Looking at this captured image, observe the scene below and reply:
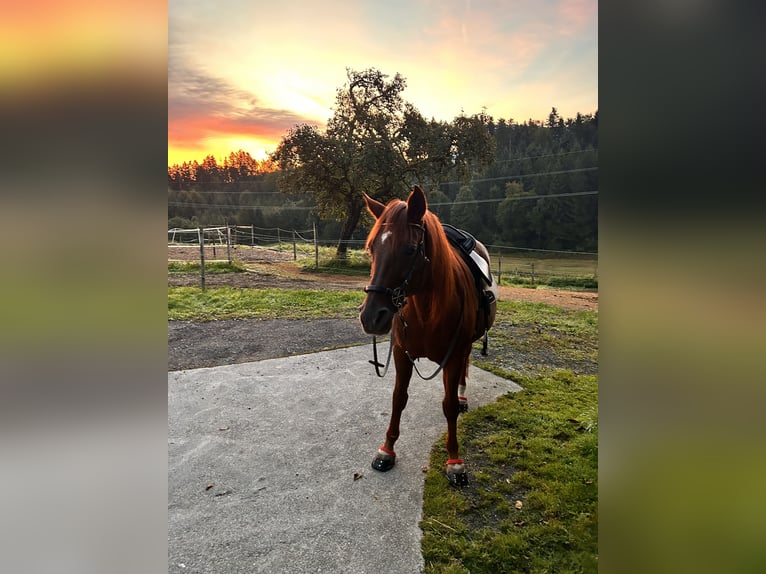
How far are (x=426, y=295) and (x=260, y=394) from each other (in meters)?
2.36

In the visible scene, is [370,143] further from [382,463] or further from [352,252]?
[382,463]

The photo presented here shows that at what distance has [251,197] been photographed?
2736 cm

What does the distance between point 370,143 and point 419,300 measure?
12942mm

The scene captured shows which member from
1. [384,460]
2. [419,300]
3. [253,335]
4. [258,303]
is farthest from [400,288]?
[258,303]

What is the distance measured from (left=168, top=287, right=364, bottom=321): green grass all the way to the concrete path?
3031 mm

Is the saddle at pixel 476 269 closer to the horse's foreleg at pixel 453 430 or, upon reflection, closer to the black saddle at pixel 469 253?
the black saddle at pixel 469 253

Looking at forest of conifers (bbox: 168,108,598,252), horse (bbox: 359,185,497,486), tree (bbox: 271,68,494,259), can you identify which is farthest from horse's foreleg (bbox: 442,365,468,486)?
forest of conifers (bbox: 168,108,598,252)

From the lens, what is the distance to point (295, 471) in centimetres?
247

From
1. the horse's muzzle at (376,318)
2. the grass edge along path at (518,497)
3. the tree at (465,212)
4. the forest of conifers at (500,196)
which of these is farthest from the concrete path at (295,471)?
the tree at (465,212)

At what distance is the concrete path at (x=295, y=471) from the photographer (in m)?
1.82

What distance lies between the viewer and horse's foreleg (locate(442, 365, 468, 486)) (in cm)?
236
